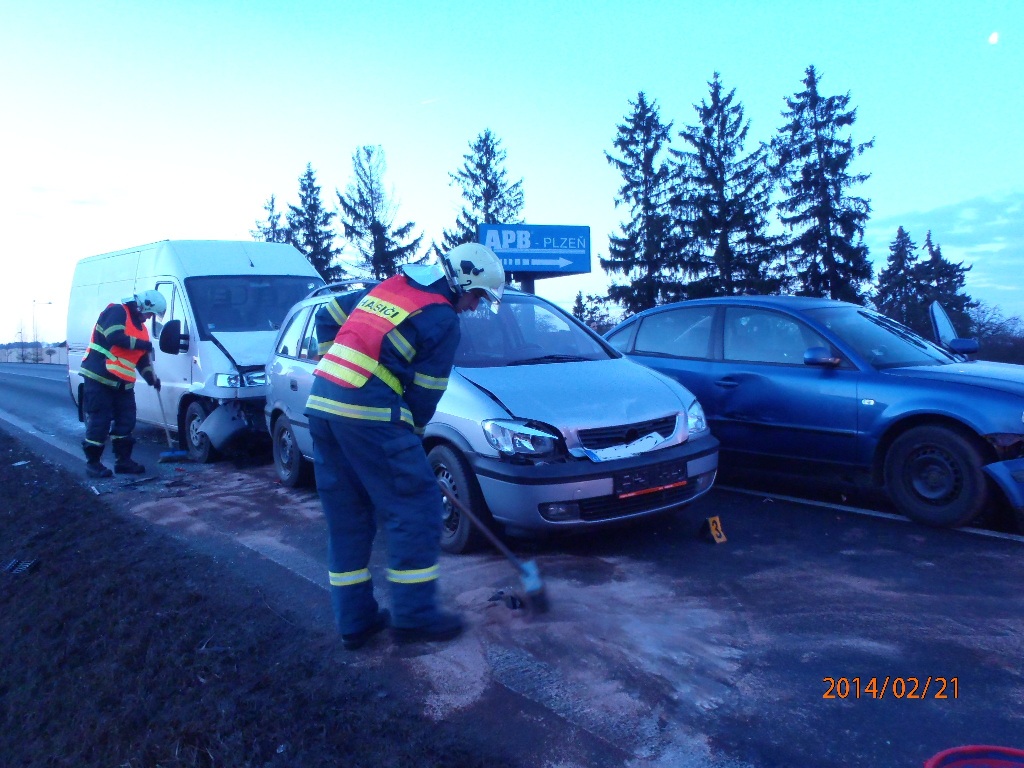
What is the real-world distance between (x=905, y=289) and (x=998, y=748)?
116 feet

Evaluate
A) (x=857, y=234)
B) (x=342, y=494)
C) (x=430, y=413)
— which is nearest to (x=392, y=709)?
(x=342, y=494)

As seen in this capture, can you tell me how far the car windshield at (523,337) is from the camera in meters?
6.00

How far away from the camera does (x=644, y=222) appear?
42.2 meters

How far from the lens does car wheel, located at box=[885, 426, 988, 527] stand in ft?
18.7

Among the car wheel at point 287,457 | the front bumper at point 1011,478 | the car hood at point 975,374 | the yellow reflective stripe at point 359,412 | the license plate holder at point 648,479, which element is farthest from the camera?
the car wheel at point 287,457

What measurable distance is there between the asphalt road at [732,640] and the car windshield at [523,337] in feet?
4.27

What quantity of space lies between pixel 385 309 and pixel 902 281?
1590 inches

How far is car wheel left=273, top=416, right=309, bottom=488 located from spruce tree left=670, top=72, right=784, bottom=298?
114 ft

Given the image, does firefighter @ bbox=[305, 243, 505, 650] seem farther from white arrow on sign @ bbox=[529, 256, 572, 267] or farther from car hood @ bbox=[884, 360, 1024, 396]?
white arrow on sign @ bbox=[529, 256, 572, 267]

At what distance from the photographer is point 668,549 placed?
5520mm

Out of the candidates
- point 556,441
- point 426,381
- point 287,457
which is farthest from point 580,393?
point 287,457

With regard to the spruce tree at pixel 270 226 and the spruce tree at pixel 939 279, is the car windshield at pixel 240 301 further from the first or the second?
the spruce tree at pixel 270 226

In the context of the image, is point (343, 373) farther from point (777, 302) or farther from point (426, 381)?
point (777, 302)

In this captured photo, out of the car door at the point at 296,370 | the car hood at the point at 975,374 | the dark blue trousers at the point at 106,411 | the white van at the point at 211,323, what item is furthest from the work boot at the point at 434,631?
the dark blue trousers at the point at 106,411
